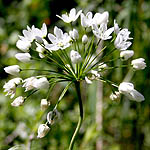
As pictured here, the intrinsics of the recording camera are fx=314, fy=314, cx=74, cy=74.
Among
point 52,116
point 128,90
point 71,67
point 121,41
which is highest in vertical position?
point 121,41

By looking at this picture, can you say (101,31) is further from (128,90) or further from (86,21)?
(128,90)

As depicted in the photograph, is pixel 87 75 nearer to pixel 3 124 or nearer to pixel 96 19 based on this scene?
pixel 96 19

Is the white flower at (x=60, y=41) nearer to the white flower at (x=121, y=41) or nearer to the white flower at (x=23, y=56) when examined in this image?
the white flower at (x=23, y=56)

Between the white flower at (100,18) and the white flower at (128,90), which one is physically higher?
the white flower at (100,18)

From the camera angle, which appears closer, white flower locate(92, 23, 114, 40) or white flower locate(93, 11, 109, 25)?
white flower locate(92, 23, 114, 40)

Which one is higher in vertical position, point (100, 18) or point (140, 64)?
point (100, 18)

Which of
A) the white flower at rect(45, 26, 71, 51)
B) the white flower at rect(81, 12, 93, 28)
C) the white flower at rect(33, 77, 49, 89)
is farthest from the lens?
the white flower at rect(81, 12, 93, 28)

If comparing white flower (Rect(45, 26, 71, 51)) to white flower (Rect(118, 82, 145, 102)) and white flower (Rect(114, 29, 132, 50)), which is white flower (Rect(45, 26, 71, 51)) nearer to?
white flower (Rect(114, 29, 132, 50))

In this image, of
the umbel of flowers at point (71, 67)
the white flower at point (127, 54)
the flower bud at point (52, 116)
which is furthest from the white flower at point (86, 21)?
the flower bud at point (52, 116)

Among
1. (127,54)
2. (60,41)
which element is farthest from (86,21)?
(127,54)

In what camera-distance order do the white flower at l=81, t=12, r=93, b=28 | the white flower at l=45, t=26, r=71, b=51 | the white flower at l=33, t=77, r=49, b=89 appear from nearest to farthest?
the white flower at l=33, t=77, r=49, b=89, the white flower at l=45, t=26, r=71, b=51, the white flower at l=81, t=12, r=93, b=28

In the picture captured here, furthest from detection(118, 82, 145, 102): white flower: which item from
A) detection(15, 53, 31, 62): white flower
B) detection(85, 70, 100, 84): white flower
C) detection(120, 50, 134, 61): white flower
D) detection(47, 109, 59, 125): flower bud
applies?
detection(15, 53, 31, 62): white flower
